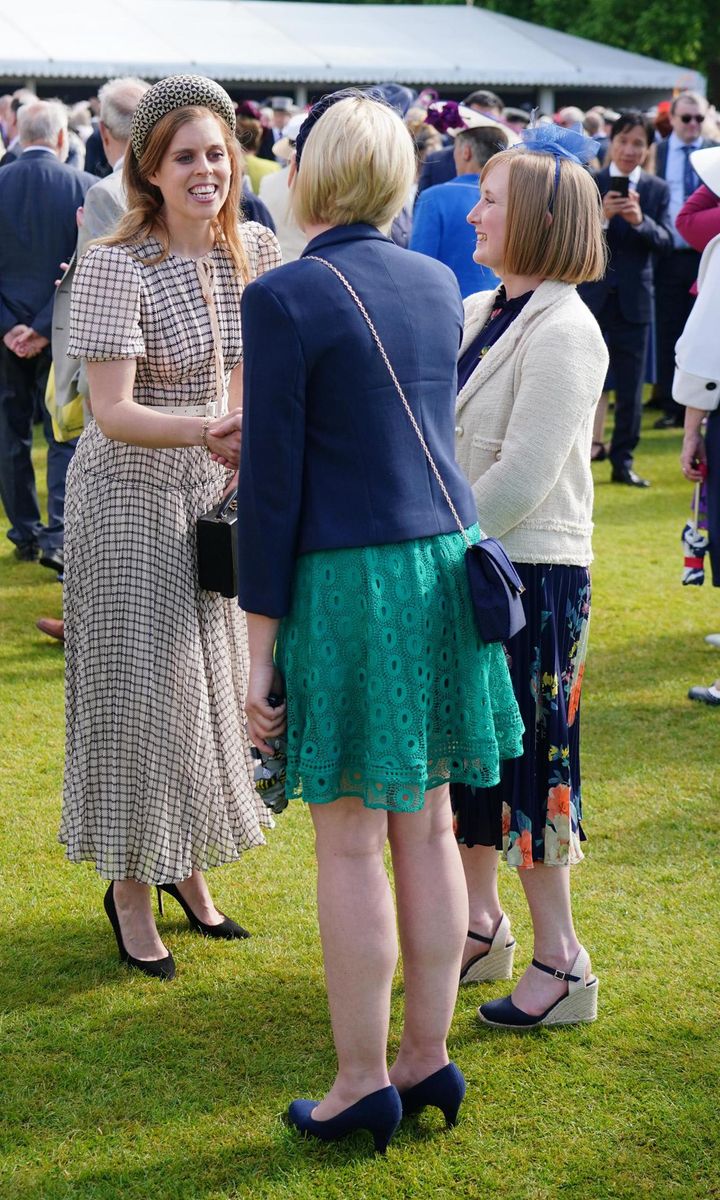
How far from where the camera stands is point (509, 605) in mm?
2611

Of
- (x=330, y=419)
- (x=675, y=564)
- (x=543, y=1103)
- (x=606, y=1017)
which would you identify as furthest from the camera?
(x=675, y=564)

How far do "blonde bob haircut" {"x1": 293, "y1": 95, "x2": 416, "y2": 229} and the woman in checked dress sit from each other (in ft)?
2.65

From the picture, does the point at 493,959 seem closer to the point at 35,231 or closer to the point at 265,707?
the point at 265,707

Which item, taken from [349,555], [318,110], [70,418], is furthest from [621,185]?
[349,555]

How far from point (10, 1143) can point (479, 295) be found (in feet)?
7.45

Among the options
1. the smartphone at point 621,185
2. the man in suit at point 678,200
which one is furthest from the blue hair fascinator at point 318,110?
the man in suit at point 678,200

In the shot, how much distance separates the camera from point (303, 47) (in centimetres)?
2444

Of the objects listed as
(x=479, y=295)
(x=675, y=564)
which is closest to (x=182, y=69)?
(x=675, y=564)

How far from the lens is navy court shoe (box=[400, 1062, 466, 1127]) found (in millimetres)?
2850

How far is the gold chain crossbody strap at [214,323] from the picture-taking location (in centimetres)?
337

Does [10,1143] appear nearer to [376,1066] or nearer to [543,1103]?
[376,1066]

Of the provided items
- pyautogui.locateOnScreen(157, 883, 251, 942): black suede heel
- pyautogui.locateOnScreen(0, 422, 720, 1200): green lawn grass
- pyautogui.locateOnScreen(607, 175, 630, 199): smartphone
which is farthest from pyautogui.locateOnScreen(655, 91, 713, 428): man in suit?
pyautogui.locateOnScreen(157, 883, 251, 942): black suede heel

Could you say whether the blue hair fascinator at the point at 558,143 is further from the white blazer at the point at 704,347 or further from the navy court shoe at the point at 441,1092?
the navy court shoe at the point at 441,1092

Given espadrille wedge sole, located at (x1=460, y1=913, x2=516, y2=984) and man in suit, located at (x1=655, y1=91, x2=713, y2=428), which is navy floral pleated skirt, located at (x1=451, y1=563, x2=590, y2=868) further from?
man in suit, located at (x1=655, y1=91, x2=713, y2=428)
